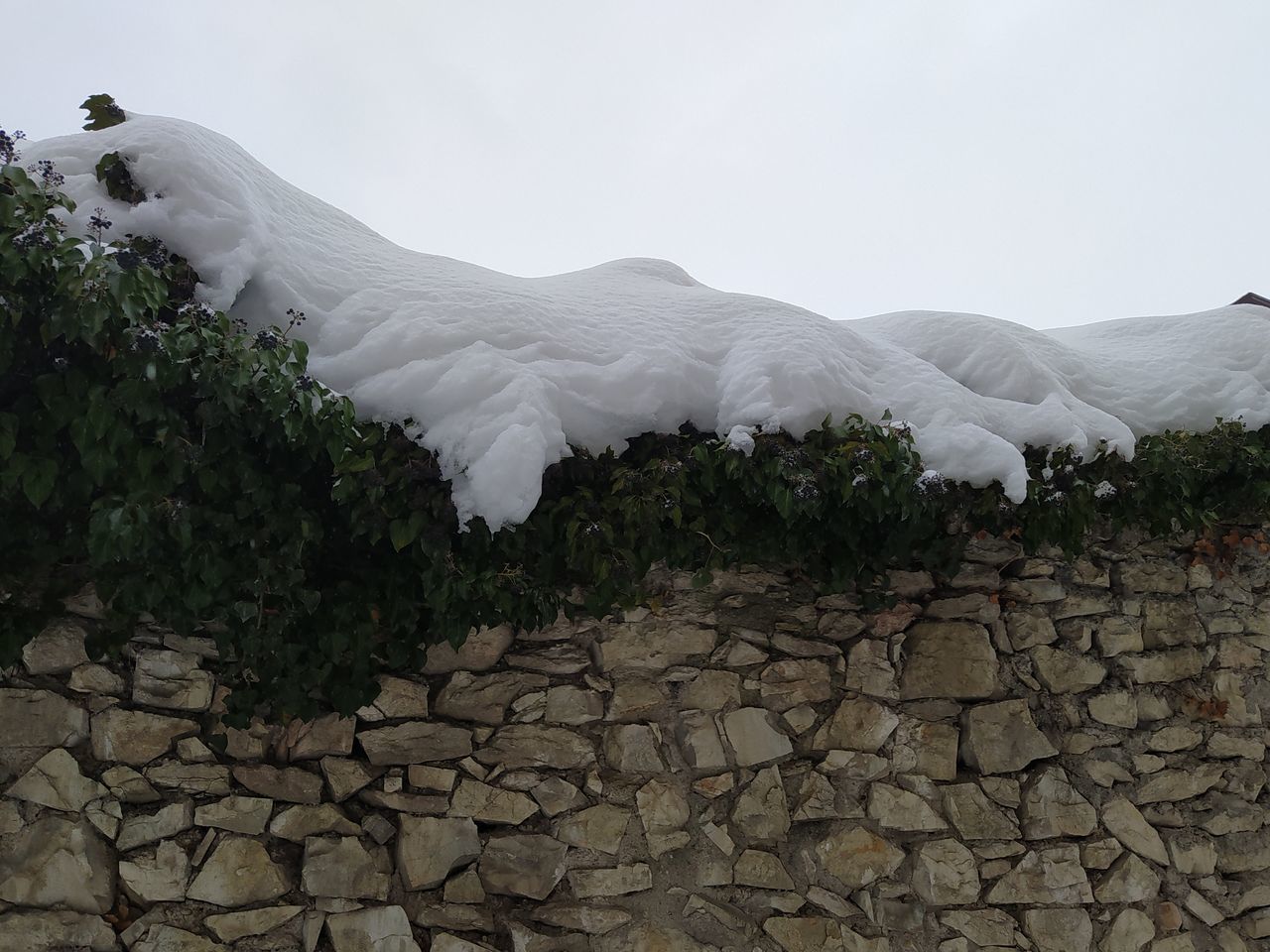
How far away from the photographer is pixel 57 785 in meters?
2.18

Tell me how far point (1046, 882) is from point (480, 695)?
5.89ft

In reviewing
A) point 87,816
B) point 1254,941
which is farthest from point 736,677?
point 1254,941

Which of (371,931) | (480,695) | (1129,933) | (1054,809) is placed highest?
(480,695)

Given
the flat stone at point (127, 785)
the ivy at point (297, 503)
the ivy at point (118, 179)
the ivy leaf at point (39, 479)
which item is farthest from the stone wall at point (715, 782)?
the ivy at point (118, 179)

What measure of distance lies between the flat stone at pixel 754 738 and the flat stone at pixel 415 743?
76 cm

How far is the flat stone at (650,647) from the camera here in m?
2.55

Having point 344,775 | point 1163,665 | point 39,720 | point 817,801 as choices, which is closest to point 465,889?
point 344,775

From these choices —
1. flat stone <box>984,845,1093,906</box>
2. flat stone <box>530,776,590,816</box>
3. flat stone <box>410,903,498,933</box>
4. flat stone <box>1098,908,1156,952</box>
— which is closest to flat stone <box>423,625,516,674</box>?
flat stone <box>530,776,590,816</box>

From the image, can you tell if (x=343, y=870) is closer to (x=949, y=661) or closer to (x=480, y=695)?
(x=480, y=695)

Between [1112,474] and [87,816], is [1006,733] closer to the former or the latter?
[1112,474]

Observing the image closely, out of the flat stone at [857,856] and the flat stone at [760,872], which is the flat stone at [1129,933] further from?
the flat stone at [760,872]

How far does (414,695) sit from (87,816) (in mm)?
823

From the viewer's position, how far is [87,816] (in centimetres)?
218

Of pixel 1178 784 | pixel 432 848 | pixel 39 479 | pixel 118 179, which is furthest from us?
pixel 1178 784
